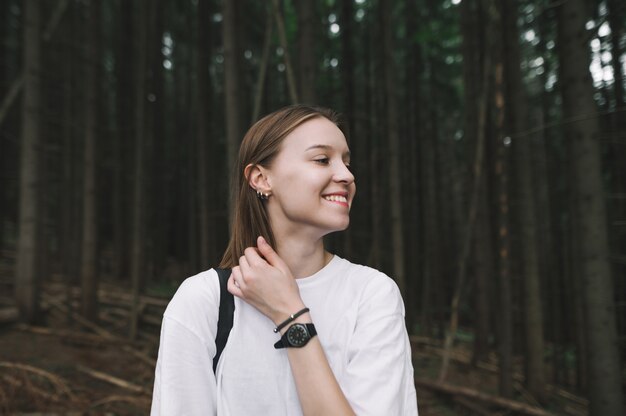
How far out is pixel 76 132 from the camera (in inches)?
320

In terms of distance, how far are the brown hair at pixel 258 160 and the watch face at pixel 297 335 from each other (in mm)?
315

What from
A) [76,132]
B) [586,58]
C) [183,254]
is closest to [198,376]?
[586,58]

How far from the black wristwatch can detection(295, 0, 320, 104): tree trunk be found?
9.30 ft

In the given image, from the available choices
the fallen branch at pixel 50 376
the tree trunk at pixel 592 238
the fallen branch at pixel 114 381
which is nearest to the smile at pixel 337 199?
the tree trunk at pixel 592 238

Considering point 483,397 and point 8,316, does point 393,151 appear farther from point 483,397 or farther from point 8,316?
point 8,316

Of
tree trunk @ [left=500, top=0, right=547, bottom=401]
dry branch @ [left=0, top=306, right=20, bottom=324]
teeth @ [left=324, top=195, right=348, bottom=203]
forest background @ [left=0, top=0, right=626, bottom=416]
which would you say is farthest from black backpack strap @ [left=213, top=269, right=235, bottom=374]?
dry branch @ [left=0, top=306, right=20, bottom=324]

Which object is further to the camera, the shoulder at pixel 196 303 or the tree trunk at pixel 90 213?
the tree trunk at pixel 90 213

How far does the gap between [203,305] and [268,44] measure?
9.54 feet

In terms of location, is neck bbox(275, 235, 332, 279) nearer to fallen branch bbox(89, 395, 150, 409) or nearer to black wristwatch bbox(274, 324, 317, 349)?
black wristwatch bbox(274, 324, 317, 349)

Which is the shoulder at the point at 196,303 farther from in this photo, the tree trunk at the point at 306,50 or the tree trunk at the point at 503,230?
the tree trunk at the point at 503,230

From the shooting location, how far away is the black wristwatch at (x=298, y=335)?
1163 mm

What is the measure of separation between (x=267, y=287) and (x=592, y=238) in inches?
102

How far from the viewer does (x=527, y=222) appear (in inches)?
197

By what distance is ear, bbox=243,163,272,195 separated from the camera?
56.4 inches
